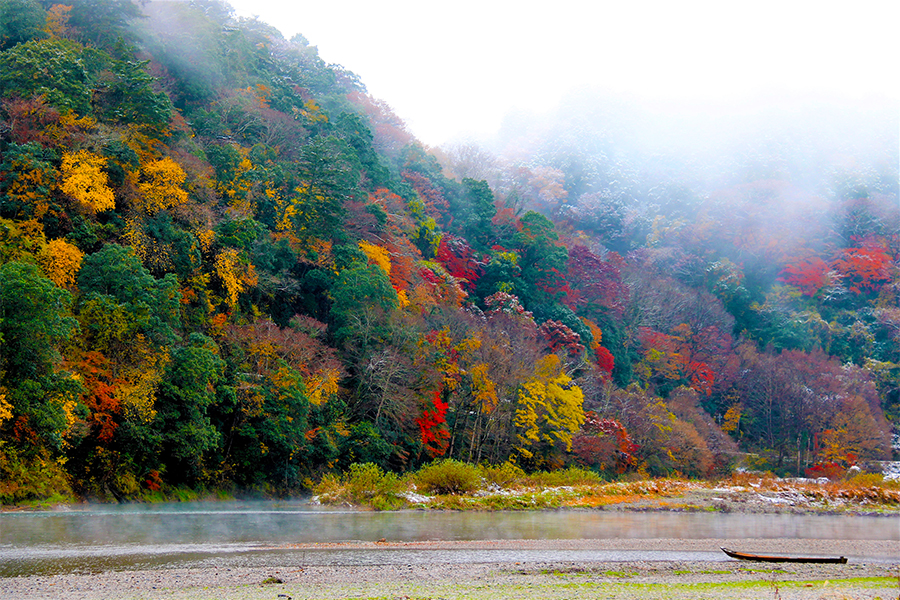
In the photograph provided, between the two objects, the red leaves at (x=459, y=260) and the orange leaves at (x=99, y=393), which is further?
Result: the red leaves at (x=459, y=260)

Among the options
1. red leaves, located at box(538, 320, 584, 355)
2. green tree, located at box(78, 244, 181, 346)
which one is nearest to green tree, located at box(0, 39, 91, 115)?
green tree, located at box(78, 244, 181, 346)

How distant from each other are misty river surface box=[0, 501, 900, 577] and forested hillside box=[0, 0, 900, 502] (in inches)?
168

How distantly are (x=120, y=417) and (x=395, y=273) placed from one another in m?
24.4

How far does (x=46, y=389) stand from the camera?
65.3 ft

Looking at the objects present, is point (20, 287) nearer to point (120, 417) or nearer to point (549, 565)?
point (120, 417)

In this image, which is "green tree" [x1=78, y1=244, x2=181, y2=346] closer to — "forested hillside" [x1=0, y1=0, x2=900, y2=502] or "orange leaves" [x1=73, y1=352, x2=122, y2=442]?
"forested hillside" [x1=0, y1=0, x2=900, y2=502]

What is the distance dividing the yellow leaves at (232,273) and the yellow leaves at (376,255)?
10.6 meters

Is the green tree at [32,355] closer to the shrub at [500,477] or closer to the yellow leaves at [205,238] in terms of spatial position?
the yellow leaves at [205,238]

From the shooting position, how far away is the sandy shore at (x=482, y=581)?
994 cm

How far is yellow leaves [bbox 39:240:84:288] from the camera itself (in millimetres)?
23766

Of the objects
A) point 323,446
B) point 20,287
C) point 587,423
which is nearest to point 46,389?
point 20,287

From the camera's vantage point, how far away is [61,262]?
952 inches

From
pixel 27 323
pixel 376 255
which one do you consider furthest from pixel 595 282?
pixel 27 323

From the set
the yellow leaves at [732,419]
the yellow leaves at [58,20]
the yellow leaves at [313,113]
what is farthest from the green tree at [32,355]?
the yellow leaves at [732,419]
